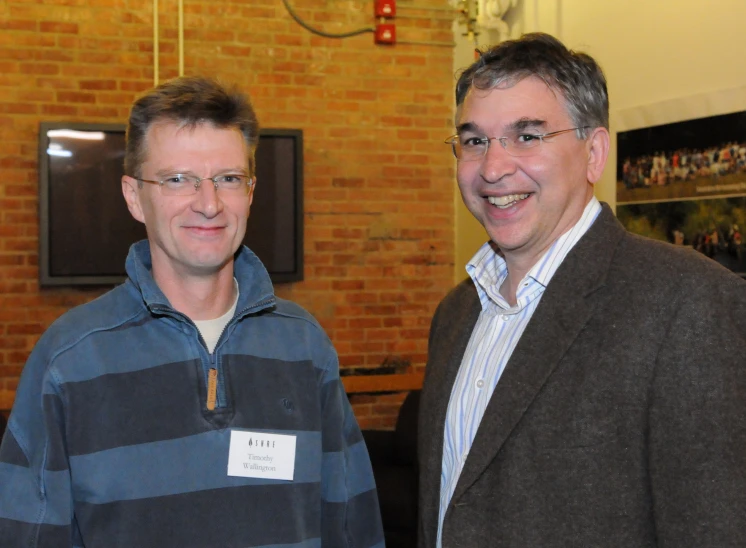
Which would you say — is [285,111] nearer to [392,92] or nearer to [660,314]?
[392,92]

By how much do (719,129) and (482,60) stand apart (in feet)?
6.94

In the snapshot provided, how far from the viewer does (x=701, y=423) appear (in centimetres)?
127

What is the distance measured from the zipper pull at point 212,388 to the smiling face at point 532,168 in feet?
2.06

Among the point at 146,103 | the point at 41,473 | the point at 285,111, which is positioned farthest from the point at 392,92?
the point at 41,473

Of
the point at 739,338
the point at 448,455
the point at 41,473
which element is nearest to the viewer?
the point at 739,338

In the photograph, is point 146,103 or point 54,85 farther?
point 54,85

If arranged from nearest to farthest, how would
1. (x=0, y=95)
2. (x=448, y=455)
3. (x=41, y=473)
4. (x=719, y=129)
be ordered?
(x=41, y=473), (x=448, y=455), (x=719, y=129), (x=0, y=95)

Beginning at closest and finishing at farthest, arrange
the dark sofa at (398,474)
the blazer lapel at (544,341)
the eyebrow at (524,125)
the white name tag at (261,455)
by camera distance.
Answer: the blazer lapel at (544,341) → the eyebrow at (524,125) → the white name tag at (261,455) → the dark sofa at (398,474)

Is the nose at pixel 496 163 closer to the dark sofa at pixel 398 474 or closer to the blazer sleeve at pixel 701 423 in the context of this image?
the blazer sleeve at pixel 701 423

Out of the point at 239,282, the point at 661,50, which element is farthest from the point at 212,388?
the point at 661,50

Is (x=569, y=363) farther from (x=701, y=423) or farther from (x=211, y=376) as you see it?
(x=211, y=376)

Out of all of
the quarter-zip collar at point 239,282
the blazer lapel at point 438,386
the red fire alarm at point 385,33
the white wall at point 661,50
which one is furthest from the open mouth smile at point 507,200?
the red fire alarm at point 385,33

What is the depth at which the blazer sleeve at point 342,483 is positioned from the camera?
1855 millimetres

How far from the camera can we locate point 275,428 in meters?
1.74
